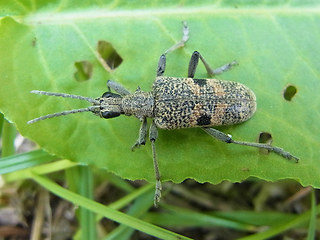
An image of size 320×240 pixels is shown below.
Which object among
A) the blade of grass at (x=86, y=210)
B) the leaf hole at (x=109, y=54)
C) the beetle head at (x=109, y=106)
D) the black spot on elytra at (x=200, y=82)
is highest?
the black spot on elytra at (x=200, y=82)

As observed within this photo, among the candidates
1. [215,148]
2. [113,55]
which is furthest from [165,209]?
[113,55]

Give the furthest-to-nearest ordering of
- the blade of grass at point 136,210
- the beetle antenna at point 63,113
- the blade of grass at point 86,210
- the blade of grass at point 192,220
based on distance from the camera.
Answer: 1. the blade of grass at point 192,220
2. the blade of grass at point 136,210
3. the blade of grass at point 86,210
4. the beetle antenna at point 63,113

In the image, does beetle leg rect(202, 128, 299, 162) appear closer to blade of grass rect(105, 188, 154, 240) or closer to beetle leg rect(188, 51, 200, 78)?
beetle leg rect(188, 51, 200, 78)

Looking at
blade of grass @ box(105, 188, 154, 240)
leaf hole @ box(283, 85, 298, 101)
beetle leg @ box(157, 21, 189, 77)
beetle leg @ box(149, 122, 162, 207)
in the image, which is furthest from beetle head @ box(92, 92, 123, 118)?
leaf hole @ box(283, 85, 298, 101)

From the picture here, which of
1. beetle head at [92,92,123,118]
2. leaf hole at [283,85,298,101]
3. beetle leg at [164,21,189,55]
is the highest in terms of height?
beetle leg at [164,21,189,55]

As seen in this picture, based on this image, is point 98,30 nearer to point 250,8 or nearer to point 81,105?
point 81,105

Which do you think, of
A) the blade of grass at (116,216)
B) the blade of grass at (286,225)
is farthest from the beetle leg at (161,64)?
the blade of grass at (286,225)

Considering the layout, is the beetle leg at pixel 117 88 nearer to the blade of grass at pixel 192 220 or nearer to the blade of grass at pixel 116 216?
the blade of grass at pixel 116 216
